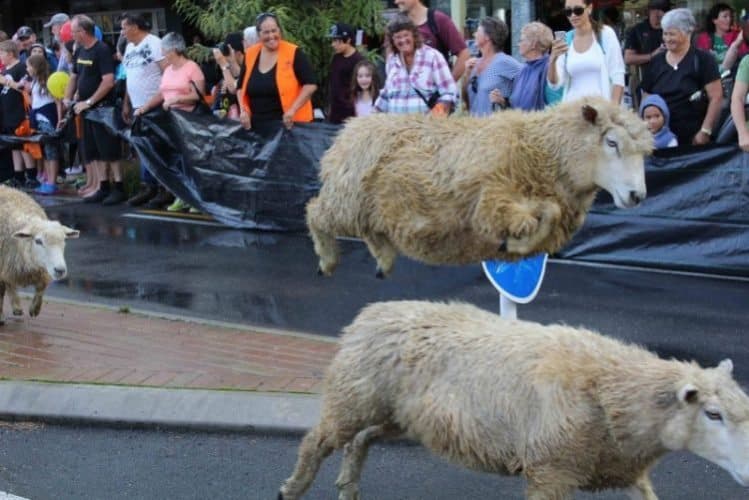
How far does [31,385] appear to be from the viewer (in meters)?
6.48

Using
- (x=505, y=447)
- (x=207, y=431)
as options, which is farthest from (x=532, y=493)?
(x=207, y=431)

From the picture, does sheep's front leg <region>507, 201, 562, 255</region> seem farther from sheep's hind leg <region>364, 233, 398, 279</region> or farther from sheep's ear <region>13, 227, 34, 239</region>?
sheep's ear <region>13, 227, 34, 239</region>

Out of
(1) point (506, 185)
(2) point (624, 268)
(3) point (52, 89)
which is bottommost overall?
(2) point (624, 268)

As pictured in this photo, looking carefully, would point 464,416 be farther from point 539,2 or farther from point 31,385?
point 539,2

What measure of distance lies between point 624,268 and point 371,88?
2953 millimetres

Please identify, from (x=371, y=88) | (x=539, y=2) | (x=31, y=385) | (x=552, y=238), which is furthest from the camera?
(x=539, y=2)

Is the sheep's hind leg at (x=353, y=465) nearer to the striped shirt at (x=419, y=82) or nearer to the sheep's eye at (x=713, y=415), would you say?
the sheep's eye at (x=713, y=415)

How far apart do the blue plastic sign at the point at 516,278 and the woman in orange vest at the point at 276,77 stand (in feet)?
15.5

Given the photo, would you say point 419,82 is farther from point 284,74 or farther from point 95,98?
point 95,98

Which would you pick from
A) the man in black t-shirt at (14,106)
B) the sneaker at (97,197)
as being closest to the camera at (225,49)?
the sneaker at (97,197)

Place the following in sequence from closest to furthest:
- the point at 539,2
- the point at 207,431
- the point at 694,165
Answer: the point at 207,431
the point at 694,165
the point at 539,2

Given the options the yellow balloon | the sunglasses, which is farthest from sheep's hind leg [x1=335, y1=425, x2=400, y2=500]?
the yellow balloon

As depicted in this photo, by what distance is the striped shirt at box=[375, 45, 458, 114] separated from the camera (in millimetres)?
7391

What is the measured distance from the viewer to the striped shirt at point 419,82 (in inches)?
291
